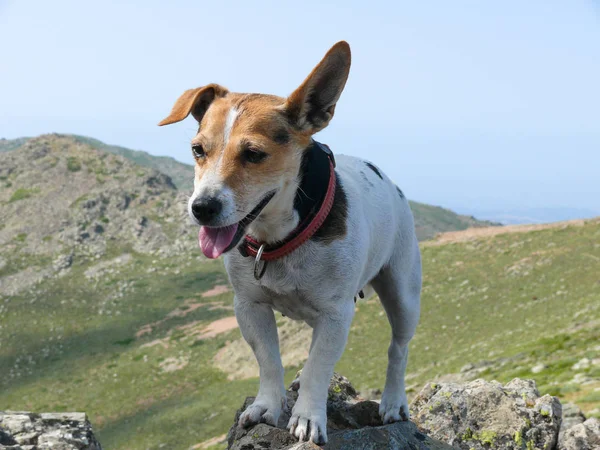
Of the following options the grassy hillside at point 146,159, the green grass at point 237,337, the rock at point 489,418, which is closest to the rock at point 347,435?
the rock at point 489,418

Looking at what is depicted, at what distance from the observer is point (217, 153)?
17.6ft

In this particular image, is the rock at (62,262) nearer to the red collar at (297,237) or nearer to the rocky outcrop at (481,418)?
the rocky outcrop at (481,418)

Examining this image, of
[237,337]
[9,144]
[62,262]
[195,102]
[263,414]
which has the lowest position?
[62,262]

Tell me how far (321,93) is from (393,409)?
4197mm

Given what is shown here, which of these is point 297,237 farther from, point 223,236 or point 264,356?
point 264,356

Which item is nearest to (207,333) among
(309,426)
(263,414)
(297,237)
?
(263,414)

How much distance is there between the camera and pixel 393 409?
7.88 m

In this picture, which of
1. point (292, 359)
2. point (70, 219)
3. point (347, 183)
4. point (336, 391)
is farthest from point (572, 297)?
→ point (70, 219)

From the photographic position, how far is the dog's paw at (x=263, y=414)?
6543 mm

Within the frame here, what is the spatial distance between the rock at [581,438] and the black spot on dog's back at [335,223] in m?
4.92

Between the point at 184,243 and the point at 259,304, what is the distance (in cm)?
6035

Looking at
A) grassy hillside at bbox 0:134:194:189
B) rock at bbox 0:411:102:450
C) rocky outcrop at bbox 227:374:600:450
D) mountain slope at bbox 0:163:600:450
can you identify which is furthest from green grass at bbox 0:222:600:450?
grassy hillside at bbox 0:134:194:189

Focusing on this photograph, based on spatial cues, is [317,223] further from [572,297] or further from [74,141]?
[74,141]

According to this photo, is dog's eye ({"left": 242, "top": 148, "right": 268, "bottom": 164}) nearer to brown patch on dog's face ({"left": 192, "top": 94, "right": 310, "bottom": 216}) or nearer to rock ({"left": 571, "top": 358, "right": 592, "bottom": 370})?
brown patch on dog's face ({"left": 192, "top": 94, "right": 310, "bottom": 216})
